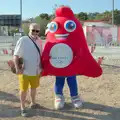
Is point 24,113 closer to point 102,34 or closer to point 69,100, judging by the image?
point 69,100

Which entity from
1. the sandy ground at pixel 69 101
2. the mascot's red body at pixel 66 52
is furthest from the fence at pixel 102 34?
the mascot's red body at pixel 66 52

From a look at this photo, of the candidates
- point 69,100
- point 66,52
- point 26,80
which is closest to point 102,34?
point 69,100

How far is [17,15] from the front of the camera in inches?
1539

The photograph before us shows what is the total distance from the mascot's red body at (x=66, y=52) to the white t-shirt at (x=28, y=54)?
0.34 metres

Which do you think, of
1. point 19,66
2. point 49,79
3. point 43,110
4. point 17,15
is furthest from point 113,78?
point 17,15

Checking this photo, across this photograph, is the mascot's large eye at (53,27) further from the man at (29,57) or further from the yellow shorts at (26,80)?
the yellow shorts at (26,80)

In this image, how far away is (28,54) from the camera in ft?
18.0

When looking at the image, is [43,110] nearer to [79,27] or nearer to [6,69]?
[79,27]

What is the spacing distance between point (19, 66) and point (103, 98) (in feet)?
6.99

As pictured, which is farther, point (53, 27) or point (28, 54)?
point (53, 27)

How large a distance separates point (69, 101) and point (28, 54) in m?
1.59

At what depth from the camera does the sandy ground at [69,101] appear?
5.68 meters

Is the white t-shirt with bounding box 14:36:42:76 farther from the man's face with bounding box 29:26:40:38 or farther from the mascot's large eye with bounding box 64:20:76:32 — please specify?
the mascot's large eye with bounding box 64:20:76:32

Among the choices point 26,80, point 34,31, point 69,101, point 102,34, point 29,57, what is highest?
point 34,31
